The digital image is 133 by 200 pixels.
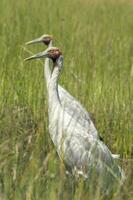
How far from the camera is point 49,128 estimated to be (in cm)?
455

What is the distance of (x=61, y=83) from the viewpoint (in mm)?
5824

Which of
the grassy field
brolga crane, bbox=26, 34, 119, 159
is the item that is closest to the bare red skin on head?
the grassy field

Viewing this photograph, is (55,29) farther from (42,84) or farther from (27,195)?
(27,195)

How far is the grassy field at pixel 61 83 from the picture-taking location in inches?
128

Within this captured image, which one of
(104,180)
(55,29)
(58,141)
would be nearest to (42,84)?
(58,141)

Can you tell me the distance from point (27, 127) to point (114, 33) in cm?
343

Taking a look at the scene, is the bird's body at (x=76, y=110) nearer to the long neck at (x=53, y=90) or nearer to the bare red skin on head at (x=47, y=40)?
the long neck at (x=53, y=90)

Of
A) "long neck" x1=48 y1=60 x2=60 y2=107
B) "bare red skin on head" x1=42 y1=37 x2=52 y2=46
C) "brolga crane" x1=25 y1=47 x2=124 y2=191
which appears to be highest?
"bare red skin on head" x1=42 y1=37 x2=52 y2=46

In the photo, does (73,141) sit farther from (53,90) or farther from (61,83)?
(61,83)

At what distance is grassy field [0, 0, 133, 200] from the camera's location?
10.6 feet

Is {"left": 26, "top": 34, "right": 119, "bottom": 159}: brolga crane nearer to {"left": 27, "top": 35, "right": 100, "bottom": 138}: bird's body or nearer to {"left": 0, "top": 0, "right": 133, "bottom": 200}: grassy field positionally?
{"left": 27, "top": 35, "right": 100, "bottom": 138}: bird's body

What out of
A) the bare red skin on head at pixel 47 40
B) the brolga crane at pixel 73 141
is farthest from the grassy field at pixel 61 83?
the bare red skin on head at pixel 47 40

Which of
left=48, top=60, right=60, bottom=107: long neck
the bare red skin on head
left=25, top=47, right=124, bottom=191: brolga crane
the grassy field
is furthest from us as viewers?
the bare red skin on head

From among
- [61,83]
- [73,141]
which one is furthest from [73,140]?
[61,83]
